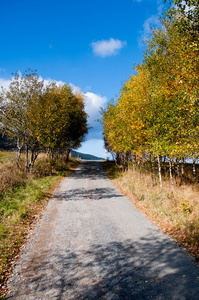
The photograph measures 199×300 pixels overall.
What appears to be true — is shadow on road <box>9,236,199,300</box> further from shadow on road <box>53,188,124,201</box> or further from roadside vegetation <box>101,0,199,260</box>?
shadow on road <box>53,188,124,201</box>

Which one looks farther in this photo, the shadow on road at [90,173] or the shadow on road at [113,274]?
the shadow on road at [90,173]

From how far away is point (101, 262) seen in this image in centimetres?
589

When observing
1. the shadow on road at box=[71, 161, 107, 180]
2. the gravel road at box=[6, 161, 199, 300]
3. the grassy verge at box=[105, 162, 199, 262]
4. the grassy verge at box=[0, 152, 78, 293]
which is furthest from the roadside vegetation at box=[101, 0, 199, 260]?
Result: the grassy verge at box=[0, 152, 78, 293]

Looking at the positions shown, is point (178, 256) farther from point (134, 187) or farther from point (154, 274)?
point (134, 187)

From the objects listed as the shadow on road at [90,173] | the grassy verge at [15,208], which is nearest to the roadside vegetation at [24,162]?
the grassy verge at [15,208]

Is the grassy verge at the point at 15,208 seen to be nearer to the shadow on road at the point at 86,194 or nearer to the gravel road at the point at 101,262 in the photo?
the gravel road at the point at 101,262

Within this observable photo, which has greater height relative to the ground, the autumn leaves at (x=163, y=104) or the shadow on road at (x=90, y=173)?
the autumn leaves at (x=163, y=104)

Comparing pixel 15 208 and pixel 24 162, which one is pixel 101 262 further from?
pixel 24 162

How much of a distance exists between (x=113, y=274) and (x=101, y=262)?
0.70 m

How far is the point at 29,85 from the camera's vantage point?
17.9m

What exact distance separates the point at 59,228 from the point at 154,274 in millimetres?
4761

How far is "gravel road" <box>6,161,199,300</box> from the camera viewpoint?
4.67m

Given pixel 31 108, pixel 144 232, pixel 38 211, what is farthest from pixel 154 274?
pixel 31 108

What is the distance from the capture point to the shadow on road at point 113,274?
4.60 m
